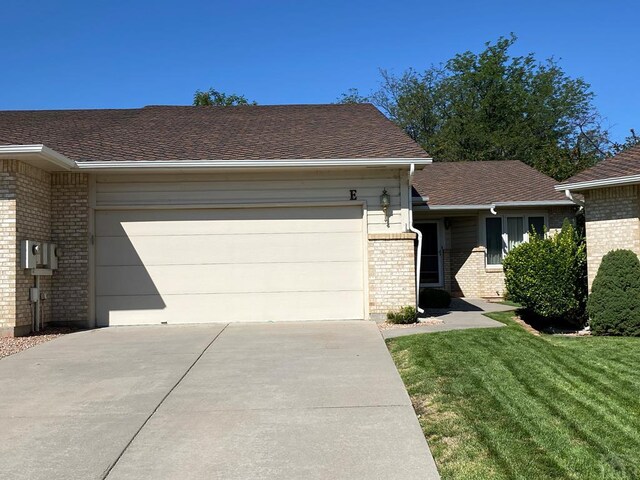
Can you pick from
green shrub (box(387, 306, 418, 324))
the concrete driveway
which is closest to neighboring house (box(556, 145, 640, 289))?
green shrub (box(387, 306, 418, 324))

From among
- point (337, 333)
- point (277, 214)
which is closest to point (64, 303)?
point (277, 214)

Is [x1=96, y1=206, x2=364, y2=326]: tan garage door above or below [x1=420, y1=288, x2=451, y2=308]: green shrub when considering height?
above

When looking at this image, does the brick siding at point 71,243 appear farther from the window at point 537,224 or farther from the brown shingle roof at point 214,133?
the window at point 537,224

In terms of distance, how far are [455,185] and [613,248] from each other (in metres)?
7.74

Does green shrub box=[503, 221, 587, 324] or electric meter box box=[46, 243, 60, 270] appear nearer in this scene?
electric meter box box=[46, 243, 60, 270]

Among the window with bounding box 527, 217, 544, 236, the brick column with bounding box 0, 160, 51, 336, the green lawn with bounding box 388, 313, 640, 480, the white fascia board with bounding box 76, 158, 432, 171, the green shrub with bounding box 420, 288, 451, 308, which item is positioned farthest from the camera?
the window with bounding box 527, 217, 544, 236

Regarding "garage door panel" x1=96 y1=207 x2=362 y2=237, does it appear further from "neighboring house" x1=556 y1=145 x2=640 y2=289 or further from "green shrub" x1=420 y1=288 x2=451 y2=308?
"neighboring house" x1=556 y1=145 x2=640 y2=289

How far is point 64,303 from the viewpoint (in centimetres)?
1196

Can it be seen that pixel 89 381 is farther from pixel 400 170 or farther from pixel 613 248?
pixel 613 248

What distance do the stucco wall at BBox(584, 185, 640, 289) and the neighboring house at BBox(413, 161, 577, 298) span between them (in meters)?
4.87

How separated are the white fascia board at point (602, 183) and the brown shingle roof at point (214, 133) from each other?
3.22 meters

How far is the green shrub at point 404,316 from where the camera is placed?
11.6 m

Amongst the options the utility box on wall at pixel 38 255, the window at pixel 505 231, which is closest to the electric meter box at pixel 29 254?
the utility box on wall at pixel 38 255

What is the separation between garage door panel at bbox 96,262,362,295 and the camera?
40.2 ft
